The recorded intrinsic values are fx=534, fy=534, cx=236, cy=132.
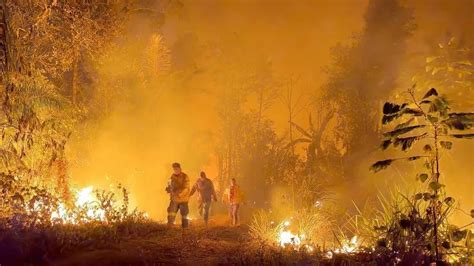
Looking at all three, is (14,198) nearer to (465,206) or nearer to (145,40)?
(465,206)

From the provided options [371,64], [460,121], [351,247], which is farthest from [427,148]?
[371,64]

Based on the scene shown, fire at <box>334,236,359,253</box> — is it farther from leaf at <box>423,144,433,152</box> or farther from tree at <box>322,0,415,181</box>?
tree at <box>322,0,415,181</box>

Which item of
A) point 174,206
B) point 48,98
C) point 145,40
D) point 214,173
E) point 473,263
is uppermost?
point 145,40

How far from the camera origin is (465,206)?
16.1m

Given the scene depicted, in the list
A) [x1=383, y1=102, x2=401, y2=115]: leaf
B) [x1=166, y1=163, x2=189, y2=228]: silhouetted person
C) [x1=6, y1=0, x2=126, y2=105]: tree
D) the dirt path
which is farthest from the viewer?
[x1=166, y1=163, x2=189, y2=228]: silhouetted person

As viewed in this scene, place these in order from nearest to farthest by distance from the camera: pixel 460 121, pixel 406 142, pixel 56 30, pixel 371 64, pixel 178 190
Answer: pixel 460 121
pixel 406 142
pixel 56 30
pixel 178 190
pixel 371 64

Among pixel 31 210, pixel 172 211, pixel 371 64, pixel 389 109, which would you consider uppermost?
pixel 371 64

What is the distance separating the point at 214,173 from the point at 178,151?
305 cm

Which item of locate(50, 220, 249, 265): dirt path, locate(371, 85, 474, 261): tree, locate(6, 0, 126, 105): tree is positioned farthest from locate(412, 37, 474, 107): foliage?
locate(6, 0, 126, 105): tree

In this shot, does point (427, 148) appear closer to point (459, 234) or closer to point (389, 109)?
point (389, 109)

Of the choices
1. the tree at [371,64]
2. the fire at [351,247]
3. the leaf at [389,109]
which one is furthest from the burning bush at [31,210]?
the tree at [371,64]

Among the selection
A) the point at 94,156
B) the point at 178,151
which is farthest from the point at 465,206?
the point at 178,151

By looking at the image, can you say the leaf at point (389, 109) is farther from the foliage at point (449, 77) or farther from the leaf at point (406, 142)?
the foliage at point (449, 77)

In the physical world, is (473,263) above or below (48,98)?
below
